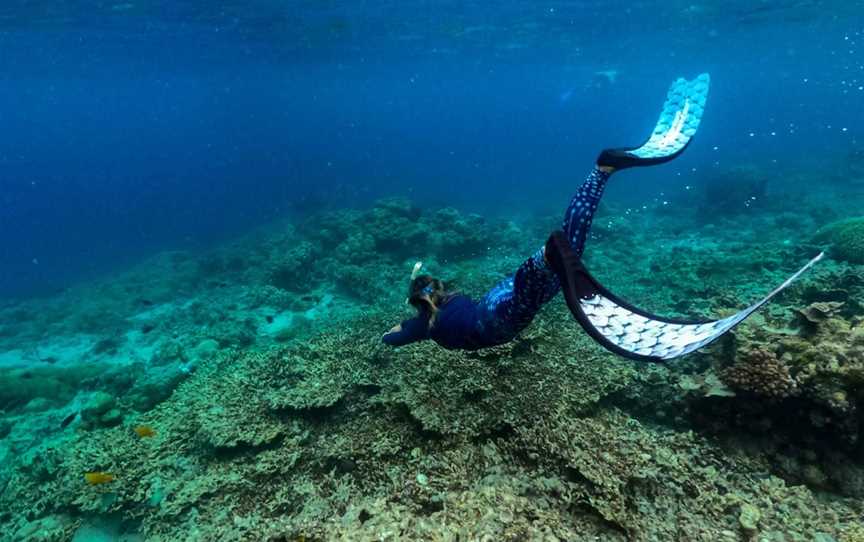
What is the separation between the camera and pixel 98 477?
212 inches

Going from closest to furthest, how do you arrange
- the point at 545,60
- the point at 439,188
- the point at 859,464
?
the point at 859,464 → the point at 439,188 → the point at 545,60

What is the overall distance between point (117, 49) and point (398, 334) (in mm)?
39100

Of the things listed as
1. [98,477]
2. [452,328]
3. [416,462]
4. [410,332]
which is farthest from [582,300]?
[98,477]

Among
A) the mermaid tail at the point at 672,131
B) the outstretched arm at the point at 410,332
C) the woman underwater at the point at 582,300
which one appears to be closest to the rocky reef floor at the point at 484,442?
the outstretched arm at the point at 410,332

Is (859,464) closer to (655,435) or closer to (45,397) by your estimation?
(655,435)

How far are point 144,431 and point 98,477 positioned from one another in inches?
30.3

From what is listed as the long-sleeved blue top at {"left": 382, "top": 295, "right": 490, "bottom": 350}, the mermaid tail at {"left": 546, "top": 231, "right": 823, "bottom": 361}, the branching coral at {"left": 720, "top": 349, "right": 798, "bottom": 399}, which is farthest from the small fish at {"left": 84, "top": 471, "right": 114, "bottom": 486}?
the branching coral at {"left": 720, "top": 349, "right": 798, "bottom": 399}

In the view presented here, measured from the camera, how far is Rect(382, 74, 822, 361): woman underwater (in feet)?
10.1

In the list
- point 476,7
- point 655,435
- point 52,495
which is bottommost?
point 52,495

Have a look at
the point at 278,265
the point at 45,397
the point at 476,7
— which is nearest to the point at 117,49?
the point at 476,7

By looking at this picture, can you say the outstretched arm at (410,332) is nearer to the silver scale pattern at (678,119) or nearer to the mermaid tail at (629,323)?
the mermaid tail at (629,323)

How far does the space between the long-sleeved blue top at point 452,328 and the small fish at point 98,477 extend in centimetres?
380

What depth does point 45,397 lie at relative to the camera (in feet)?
35.9

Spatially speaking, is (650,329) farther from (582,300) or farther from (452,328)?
(452,328)
